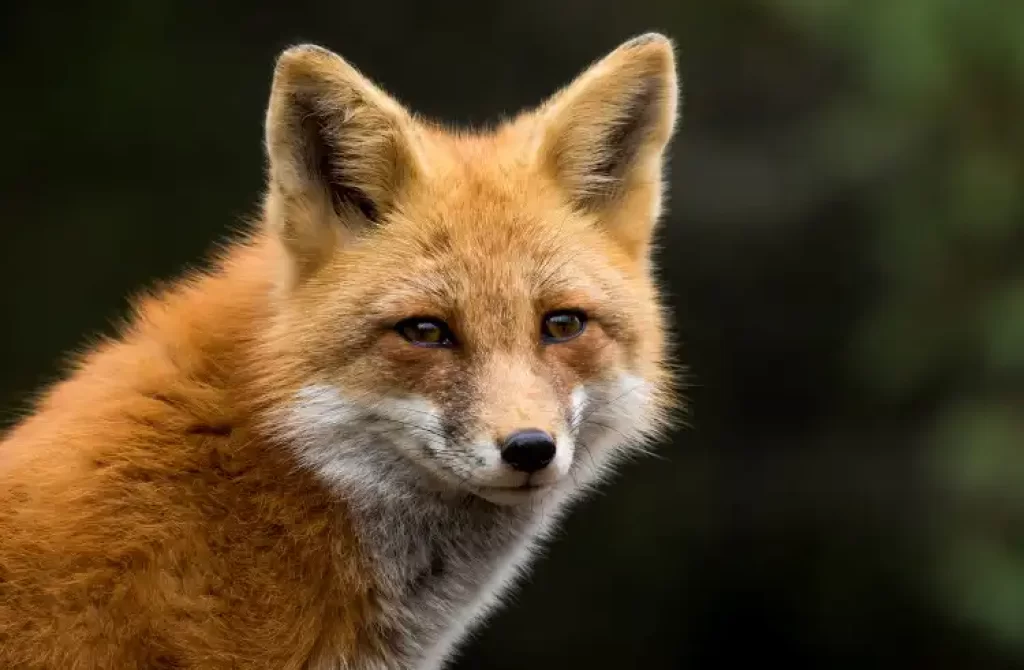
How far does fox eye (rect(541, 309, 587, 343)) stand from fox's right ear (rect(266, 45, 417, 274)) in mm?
588

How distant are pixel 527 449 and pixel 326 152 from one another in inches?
43.8

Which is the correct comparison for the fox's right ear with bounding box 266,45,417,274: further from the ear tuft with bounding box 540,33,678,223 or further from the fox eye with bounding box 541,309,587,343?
the fox eye with bounding box 541,309,587,343

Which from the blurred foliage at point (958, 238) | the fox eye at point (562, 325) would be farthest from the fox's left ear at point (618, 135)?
the blurred foliage at point (958, 238)

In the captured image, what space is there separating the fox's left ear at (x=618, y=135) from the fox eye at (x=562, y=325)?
44 centimetres

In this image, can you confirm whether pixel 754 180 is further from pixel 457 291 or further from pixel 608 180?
pixel 457 291

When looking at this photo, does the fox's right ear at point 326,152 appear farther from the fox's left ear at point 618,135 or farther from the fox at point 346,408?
the fox's left ear at point 618,135

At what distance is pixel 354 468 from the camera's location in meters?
3.65

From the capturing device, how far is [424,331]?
3588mm

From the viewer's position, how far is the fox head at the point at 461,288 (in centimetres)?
352

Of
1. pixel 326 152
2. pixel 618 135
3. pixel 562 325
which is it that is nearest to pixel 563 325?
pixel 562 325

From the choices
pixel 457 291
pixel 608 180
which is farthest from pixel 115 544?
pixel 608 180

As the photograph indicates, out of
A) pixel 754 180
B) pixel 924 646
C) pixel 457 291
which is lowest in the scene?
pixel 924 646

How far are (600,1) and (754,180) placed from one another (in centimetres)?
159

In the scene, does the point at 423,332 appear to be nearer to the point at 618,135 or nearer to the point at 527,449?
the point at 527,449
